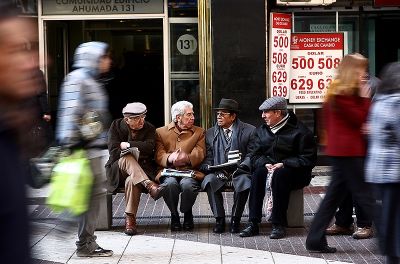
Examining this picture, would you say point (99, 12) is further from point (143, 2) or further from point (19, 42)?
point (19, 42)

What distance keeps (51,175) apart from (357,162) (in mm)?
2488

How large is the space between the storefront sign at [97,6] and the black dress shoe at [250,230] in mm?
5407

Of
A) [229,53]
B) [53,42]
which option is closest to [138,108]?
[229,53]

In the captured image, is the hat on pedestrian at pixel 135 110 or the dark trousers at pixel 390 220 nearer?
the dark trousers at pixel 390 220

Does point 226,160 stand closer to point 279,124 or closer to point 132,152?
point 279,124

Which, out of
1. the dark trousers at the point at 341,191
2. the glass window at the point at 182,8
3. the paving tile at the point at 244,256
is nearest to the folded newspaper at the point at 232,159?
the paving tile at the point at 244,256

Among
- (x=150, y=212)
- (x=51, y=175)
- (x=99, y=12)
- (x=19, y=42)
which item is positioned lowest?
(x=150, y=212)

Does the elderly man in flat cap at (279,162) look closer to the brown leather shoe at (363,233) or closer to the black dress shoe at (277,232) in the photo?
the black dress shoe at (277,232)

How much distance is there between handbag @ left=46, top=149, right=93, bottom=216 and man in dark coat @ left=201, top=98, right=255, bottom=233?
2.52 metres

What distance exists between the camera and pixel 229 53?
41.2ft

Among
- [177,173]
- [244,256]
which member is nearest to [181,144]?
[177,173]

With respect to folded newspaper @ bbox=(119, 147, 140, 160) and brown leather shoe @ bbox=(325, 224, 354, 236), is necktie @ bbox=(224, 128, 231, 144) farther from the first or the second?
brown leather shoe @ bbox=(325, 224, 354, 236)

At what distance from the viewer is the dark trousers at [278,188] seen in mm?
8523

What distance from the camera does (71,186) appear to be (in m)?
6.24
